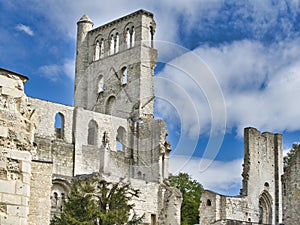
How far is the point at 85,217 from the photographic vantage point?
27969 millimetres

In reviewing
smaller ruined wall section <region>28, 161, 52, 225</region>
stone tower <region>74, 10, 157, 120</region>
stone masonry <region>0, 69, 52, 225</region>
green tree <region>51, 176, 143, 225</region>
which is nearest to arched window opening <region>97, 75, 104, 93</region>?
stone tower <region>74, 10, 157, 120</region>

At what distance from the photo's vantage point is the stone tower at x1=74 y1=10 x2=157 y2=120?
1772 inches

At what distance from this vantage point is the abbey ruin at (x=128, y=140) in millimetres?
37812

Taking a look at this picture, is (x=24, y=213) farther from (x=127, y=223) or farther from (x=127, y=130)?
(x=127, y=130)

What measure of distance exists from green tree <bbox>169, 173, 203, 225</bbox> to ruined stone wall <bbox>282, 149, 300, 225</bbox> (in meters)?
23.0

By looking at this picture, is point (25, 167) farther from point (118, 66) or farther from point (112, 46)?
point (112, 46)

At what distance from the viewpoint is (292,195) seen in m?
22.1

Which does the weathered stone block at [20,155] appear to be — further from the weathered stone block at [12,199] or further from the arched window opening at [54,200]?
the arched window opening at [54,200]

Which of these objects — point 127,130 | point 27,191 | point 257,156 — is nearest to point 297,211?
point 27,191

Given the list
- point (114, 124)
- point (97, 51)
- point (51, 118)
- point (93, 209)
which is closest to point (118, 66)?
point (97, 51)

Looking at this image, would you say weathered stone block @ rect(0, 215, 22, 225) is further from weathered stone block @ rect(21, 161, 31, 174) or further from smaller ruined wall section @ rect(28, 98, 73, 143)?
smaller ruined wall section @ rect(28, 98, 73, 143)

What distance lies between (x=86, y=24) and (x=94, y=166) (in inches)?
543

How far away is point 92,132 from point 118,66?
627cm

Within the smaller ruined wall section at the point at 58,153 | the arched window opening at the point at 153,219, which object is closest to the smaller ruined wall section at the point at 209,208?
the arched window opening at the point at 153,219
